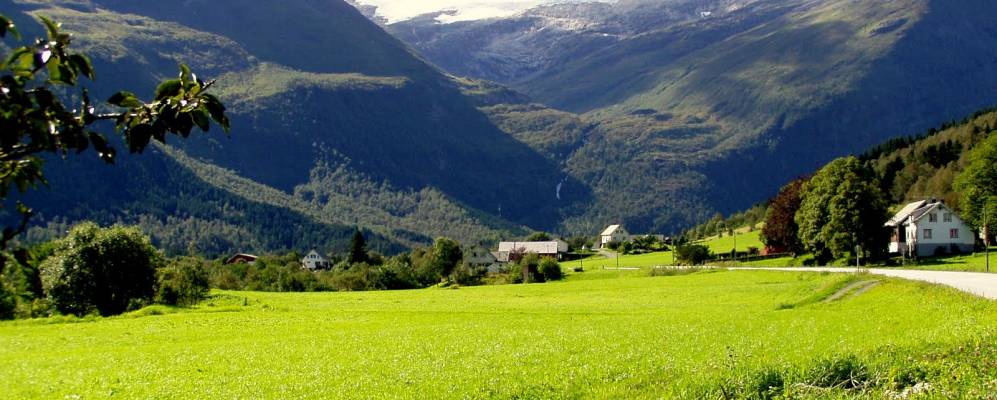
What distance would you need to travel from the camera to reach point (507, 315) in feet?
180

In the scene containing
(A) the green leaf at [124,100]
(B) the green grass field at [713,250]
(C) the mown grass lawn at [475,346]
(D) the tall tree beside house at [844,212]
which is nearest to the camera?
(A) the green leaf at [124,100]

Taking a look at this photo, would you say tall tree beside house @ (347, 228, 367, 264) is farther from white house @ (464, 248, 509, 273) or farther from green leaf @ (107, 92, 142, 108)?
green leaf @ (107, 92, 142, 108)

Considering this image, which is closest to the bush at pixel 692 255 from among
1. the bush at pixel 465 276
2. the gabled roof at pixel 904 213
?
the gabled roof at pixel 904 213

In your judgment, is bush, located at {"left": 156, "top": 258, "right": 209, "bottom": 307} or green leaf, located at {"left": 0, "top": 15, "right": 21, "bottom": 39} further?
bush, located at {"left": 156, "top": 258, "right": 209, "bottom": 307}

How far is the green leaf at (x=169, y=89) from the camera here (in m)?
5.72

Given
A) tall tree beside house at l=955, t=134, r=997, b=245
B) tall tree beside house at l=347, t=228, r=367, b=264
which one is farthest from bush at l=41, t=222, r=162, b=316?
tall tree beside house at l=347, t=228, r=367, b=264

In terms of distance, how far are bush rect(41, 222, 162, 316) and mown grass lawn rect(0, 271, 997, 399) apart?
35.4 ft

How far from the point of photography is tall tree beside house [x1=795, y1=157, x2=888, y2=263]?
9075 centimetres

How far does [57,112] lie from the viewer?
566cm

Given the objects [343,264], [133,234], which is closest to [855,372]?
[133,234]

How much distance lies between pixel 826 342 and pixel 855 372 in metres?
9.55

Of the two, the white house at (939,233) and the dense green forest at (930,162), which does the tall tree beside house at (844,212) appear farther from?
the dense green forest at (930,162)

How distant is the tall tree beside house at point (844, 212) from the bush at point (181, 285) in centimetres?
6677

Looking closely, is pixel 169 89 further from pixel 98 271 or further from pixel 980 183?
pixel 980 183
